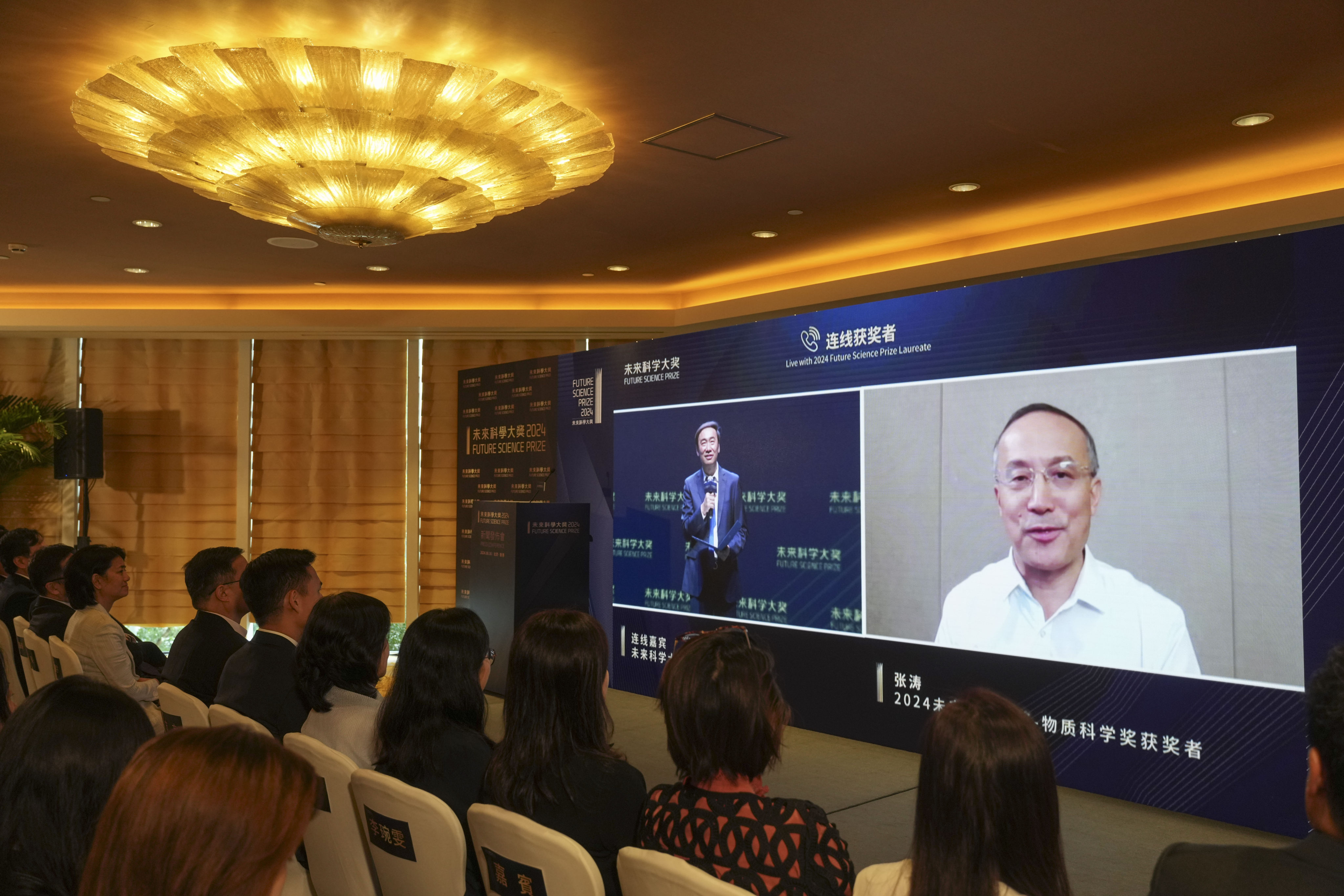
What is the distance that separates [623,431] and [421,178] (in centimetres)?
320

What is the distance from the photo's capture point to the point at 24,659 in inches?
193

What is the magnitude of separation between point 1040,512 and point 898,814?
5.36 feet

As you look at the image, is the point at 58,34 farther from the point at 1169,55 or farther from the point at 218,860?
the point at 1169,55

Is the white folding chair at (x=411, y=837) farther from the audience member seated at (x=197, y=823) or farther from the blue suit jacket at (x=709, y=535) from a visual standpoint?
the blue suit jacket at (x=709, y=535)

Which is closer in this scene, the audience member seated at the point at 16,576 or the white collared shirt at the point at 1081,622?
the white collared shirt at the point at 1081,622

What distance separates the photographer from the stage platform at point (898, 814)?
3.71 m

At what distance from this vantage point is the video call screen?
4.06m

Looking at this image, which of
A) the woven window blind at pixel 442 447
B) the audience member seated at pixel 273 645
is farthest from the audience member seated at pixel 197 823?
the woven window blind at pixel 442 447

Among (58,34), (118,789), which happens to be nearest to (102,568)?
(58,34)

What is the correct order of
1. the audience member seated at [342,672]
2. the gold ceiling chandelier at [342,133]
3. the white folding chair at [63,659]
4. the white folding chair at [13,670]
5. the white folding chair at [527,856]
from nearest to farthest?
the white folding chair at [527,856] → the audience member seated at [342,672] → the gold ceiling chandelier at [342,133] → the white folding chair at [63,659] → the white folding chair at [13,670]

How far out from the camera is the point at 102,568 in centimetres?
451

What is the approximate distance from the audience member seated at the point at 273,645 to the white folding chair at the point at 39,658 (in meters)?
1.31

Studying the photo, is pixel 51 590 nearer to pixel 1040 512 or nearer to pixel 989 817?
pixel 1040 512

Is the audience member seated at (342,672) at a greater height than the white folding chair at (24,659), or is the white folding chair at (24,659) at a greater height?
the audience member seated at (342,672)
